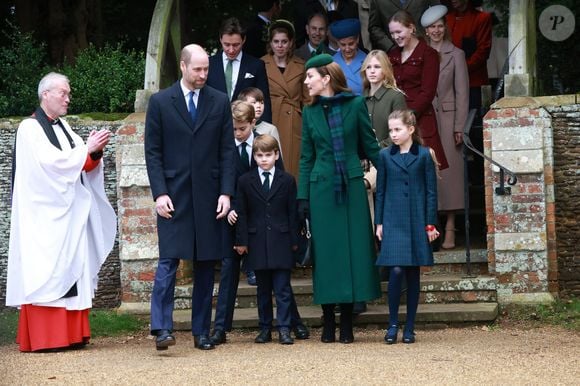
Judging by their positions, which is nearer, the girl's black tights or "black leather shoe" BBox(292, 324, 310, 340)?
the girl's black tights

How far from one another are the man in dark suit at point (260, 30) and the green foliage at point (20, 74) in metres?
2.05

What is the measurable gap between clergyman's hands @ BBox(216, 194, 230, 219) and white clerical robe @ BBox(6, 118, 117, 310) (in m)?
1.17

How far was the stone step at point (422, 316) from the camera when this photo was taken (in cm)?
1034

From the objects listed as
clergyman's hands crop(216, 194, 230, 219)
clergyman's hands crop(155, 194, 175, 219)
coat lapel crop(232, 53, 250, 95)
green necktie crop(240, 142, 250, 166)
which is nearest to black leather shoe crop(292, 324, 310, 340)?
clergyman's hands crop(216, 194, 230, 219)

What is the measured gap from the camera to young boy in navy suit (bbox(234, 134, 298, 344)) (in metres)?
9.52

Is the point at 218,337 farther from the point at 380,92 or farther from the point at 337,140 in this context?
the point at 380,92

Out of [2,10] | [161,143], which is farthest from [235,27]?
[2,10]

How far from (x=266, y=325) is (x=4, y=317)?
309cm

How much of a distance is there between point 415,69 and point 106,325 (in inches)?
127

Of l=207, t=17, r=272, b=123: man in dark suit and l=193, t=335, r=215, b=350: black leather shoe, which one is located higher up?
l=207, t=17, r=272, b=123: man in dark suit

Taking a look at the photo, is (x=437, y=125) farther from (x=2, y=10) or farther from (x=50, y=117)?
(x=2, y=10)

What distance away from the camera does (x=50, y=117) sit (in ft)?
32.5

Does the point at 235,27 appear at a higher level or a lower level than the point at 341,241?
higher

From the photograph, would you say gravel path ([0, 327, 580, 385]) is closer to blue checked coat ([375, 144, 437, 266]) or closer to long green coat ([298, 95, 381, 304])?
long green coat ([298, 95, 381, 304])
